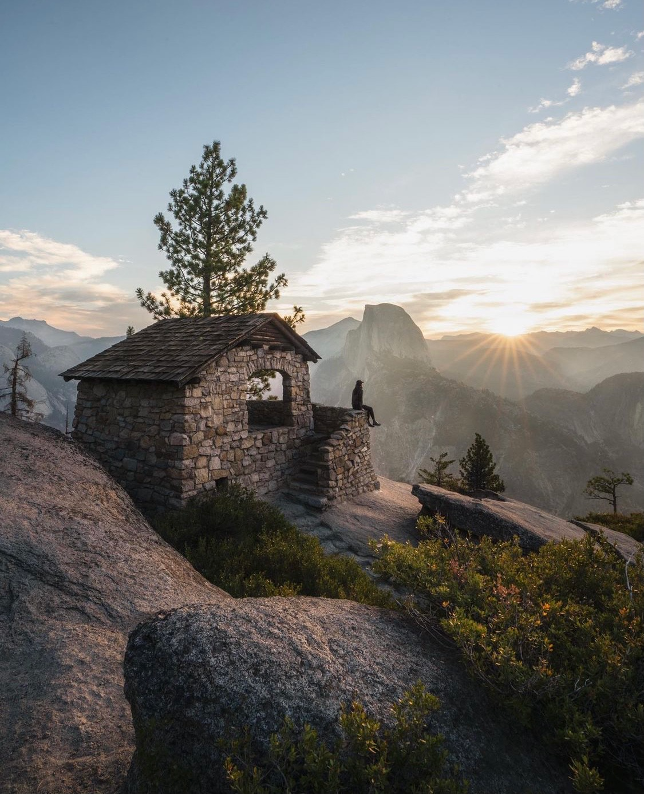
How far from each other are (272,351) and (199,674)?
9.53 m

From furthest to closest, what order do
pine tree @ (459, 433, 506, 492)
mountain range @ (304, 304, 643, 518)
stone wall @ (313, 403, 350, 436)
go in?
mountain range @ (304, 304, 643, 518) < pine tree @ (459, 433, 506, 492) < stone wall @ (313, 403, 350, 436)

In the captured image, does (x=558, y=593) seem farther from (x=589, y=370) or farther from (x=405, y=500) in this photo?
(x=589, y=370)

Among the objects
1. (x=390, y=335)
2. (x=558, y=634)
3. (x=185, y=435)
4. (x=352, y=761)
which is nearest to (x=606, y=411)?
(x=390, y=335)

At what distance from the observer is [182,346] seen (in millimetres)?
10594

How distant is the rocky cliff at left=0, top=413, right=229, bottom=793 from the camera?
2820 millimetres

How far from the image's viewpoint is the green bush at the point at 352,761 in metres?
2.08

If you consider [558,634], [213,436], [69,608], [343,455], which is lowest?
[69,608]

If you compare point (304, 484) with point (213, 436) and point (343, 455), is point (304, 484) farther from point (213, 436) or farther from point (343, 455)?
point (213, 436)

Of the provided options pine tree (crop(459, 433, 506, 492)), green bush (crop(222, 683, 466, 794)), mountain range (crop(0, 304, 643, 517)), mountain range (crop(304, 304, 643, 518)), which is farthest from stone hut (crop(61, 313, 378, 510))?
mountain range (crop(304, 304, 643, 518))

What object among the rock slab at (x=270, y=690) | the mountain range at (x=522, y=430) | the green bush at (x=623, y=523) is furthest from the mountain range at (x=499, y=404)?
the rock slab at (x=270, y=690)

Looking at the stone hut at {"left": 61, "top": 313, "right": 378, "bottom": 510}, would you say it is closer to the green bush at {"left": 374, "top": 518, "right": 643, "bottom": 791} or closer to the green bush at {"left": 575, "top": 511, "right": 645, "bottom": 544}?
the green bush at {"left": 374, "top": 518, "right": 643, "bottom": 791}

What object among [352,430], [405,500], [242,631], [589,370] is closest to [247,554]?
[242,631]

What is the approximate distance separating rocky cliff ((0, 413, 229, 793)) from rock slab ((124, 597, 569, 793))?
0.53 meters

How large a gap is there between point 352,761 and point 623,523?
19142 mm
